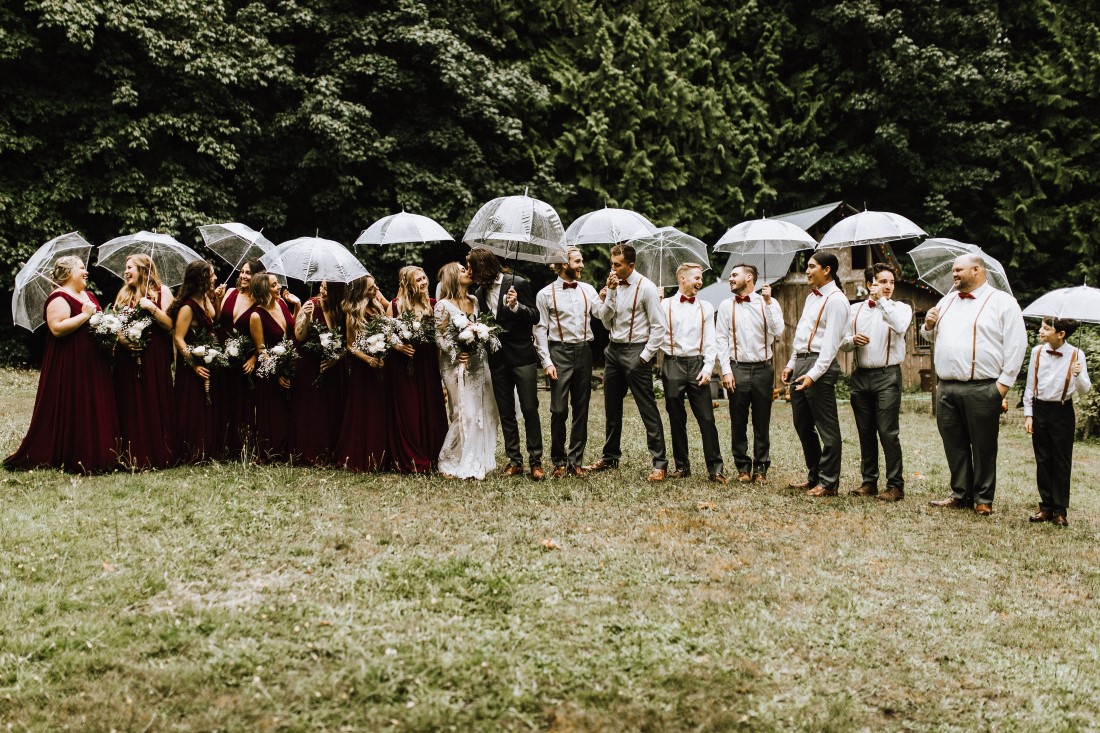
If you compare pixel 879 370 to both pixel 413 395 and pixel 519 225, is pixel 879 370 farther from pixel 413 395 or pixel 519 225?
pixel 413 395

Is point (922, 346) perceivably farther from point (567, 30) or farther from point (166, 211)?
point (166, 211)

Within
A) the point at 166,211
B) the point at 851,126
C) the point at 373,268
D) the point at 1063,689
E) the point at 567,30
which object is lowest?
the point at 1063,689

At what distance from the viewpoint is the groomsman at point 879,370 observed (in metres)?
8.07

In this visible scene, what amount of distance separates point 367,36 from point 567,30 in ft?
22.4

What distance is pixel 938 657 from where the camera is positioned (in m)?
4.68

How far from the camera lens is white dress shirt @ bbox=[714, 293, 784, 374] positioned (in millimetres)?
8766

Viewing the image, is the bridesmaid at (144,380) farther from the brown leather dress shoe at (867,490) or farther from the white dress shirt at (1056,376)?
the white dress shirt at (1056,376)

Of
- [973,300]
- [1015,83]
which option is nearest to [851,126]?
[1015,83]

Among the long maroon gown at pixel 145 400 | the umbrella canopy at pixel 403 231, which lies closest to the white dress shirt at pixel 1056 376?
the umbrella canopy at pixel 403 231

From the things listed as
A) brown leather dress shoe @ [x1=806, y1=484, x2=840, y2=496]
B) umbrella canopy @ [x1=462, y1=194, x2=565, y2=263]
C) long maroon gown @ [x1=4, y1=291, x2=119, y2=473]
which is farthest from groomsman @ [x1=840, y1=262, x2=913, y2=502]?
long maroon gown @ [x1=4, y1=291, x2=119, y2=473]

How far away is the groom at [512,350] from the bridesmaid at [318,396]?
1541mm

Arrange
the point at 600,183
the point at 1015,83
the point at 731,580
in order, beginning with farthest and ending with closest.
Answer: the point at 1015,83
the point at 600,183
the point at 731,580

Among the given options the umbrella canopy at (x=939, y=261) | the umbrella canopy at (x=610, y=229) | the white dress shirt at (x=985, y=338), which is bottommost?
the white dress shirt at (x=985, y=338)

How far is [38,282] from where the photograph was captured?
27.3 feet
